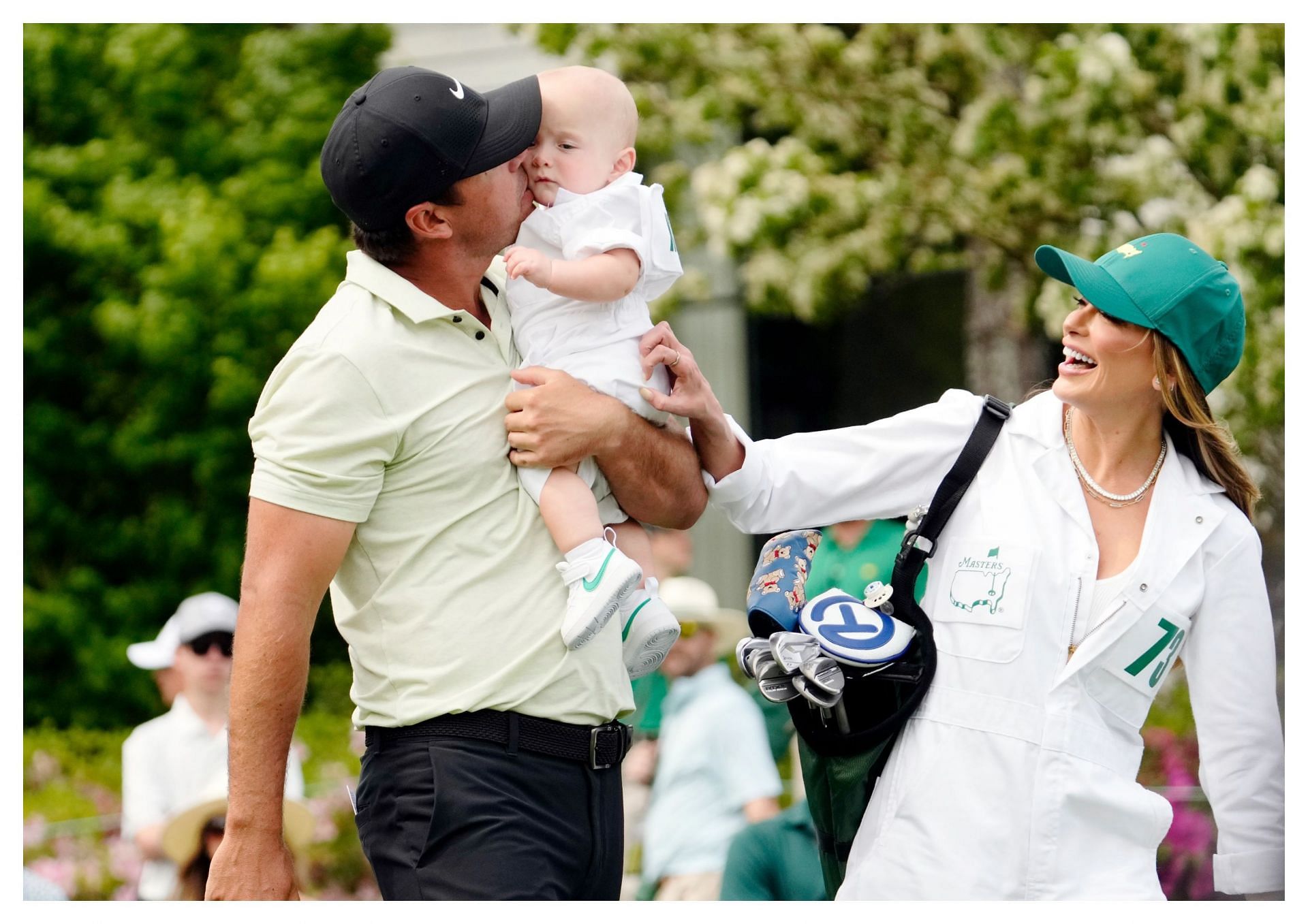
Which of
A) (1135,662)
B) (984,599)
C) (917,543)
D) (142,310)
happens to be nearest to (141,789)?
(917,543)

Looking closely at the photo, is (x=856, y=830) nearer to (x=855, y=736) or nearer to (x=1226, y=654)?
(x=855, y=736)

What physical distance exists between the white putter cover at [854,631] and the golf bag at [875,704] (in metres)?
0.04

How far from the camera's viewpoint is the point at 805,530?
3.58 m

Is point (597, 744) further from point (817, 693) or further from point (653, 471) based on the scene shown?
point (653, 471)

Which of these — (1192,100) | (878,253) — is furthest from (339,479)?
(878,253)

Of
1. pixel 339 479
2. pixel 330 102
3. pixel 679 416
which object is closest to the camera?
pixel 339 479

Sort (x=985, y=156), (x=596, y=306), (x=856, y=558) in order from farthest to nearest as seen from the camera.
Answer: (x=985, y=156)
(x=856, y=558)
(x=596, y=306)

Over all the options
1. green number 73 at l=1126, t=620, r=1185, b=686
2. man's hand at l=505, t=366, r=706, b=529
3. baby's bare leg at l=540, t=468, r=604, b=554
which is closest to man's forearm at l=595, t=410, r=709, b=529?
man's hand at l=505, t=366, r=706, b=529

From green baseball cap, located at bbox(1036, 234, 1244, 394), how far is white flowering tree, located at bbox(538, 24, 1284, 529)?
3.61 meters

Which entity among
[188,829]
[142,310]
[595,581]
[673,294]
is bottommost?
[188,829]

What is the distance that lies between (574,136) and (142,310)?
8924mm

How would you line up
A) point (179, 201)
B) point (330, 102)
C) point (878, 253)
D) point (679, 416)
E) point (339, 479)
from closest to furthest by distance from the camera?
point (339, 479) < point (679, 416) < point (878, 253) < point (179, 201) < point (330, 102)

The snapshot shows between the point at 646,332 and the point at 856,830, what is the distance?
119cm

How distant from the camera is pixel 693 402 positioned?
3256 millimetres
